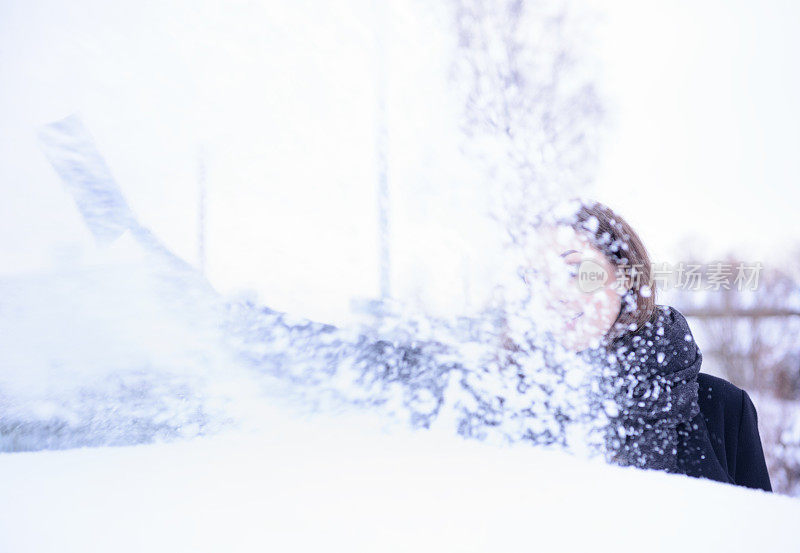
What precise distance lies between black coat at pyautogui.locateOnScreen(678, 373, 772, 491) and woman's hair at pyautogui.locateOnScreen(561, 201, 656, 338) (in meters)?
0.19

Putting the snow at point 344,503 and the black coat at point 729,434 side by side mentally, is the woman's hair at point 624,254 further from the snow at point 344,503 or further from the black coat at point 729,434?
the snow at point 344,503

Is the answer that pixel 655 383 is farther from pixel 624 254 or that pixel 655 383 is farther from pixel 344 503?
pixel 344 503

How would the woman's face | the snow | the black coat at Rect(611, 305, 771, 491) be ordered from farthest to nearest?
the black coat at Rect(611, 305, 771, 491) → the woman's face → the snow

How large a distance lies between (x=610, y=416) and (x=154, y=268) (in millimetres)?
434

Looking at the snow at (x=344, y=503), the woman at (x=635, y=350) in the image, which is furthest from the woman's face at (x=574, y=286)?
the snow at (x=344, y=503)

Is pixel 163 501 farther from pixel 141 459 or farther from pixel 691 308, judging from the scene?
pixel 691 308

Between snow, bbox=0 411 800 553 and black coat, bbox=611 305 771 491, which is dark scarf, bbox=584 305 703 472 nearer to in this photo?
black coat, bbox=611 305 771 491

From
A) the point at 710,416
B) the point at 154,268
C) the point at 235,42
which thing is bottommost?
the point at 710,416

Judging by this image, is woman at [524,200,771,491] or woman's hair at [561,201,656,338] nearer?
woman at [524,200,771,491]

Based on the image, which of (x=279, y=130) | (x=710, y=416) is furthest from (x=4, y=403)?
(x=710, y=416)

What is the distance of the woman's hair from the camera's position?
57 cm

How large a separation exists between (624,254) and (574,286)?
0.60 feet

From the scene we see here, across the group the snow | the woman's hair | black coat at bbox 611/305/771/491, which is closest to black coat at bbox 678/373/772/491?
black coat at bbox 611/305/771/491

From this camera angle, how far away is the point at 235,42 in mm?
327
